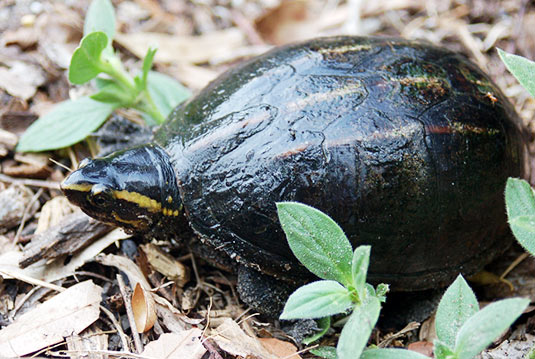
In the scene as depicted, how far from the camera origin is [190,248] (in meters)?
2.97

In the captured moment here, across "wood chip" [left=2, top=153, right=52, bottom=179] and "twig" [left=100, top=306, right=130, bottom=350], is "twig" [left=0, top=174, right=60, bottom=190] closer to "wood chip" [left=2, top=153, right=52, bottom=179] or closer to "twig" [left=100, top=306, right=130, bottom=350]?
"wood chip" [left=2, top=153, right=52, bottom=179]

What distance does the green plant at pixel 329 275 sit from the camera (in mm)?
1961

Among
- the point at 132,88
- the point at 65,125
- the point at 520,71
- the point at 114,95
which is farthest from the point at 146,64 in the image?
the point at 520,71

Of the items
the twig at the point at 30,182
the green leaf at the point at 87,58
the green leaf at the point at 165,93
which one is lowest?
the twig at the point at 30,182

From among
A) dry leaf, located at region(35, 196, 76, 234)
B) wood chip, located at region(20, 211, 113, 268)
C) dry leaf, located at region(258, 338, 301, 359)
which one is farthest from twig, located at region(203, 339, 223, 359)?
dry leaf, located at region(35, 196, 76, 234)

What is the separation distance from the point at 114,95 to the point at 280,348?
73.3 inches

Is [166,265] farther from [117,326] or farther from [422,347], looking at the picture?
[422,347]

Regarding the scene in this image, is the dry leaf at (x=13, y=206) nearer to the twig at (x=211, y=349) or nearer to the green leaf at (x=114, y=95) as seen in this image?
the green leaf at (x=114, y=95)

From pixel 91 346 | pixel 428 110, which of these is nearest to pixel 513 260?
pixel 428 110

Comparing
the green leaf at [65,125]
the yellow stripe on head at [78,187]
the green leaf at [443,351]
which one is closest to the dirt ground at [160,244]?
the green leaf at [65,125]

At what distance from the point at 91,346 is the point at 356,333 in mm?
1337

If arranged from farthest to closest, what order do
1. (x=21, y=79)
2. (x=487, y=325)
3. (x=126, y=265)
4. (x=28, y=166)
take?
1. (x=21, y=79)
2. (x=28, y=166)
3. (x=126, y=265)
4. (x=487, y=325)

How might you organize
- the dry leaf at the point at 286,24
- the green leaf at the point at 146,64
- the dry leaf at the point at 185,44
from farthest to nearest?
the dry leaf at the point at 286,24, the dry leaf at the point at 185,44, the green leaf at the point at 146,64

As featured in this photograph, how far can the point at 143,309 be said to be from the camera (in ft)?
8.58
